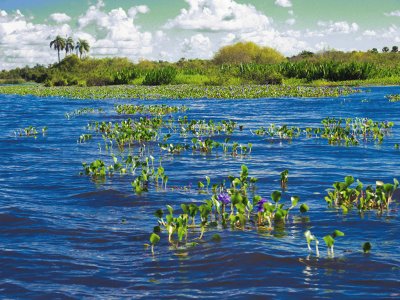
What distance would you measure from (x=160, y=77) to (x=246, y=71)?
9.84 m

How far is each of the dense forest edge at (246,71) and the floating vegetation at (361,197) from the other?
42640 mm

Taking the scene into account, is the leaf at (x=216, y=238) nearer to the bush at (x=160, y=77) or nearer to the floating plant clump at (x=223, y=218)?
the floating plant clump at (x=223, y=218)

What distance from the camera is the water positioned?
16.1ft

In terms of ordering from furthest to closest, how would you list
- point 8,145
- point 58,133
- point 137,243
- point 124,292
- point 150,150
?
point 58,133, point 8,145, point 150,150, point 137,243, point 124,292

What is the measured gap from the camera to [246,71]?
56.8 m

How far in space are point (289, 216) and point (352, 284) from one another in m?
2.45

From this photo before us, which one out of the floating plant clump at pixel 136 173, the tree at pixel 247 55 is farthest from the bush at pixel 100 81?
the floating plant clump at pixel 136 173

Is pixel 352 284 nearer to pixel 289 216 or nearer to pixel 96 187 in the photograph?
pixel 289 216

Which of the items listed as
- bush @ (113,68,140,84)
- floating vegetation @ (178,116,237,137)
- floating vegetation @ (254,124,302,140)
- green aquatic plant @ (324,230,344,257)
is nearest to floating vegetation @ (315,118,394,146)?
floating vegetation @ (254,124,302,140)

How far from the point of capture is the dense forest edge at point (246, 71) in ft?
172

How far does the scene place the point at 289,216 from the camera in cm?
734

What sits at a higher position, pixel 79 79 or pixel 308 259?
pixel 79 79

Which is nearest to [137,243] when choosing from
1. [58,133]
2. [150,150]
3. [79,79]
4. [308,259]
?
[308,259]

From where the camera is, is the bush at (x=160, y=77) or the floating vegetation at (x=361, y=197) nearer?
the floating vegetation at (x=361, y=197)
